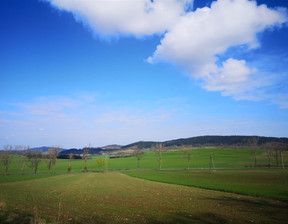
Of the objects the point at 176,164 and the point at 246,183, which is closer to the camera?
the point at 246,183

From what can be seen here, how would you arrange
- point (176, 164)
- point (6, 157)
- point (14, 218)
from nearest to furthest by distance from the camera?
point (14, 218) → point (6, 157) → point (176, 164)

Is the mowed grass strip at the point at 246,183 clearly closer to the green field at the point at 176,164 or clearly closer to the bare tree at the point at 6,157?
the green field at the point at 176,164

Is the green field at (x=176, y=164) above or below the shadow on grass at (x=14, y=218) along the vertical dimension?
below

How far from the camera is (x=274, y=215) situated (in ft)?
48.9

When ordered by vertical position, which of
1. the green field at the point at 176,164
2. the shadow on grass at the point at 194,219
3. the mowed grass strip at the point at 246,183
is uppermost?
the shadow on grass at the point at 194,219

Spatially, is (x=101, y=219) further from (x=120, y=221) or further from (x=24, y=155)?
(x=24, y=155)

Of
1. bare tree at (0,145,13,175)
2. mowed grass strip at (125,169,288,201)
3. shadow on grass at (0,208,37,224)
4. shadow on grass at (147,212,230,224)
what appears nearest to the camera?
shadow on grass at (0,208,37,224)

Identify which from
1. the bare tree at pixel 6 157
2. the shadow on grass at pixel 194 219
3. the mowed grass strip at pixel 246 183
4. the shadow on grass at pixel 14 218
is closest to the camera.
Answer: the shadow on grass at pixel 14 218

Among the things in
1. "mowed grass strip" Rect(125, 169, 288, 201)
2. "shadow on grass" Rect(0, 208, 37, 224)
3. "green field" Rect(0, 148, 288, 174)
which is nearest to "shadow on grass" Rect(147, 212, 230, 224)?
"shadow on grass" Rect(0, 208, 37, 224)

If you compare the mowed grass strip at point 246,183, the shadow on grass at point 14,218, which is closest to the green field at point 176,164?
the mowed grass strip at point 246,183

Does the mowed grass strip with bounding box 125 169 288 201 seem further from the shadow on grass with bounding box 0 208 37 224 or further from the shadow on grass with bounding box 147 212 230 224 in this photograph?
the shadow on grass with bounding box 0 208 37 224

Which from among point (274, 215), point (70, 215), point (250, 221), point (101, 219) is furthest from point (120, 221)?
point (274, 215)

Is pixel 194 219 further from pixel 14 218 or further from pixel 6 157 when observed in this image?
pixel 6 157

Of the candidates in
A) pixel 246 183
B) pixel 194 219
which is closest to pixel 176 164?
pixel 246 183
